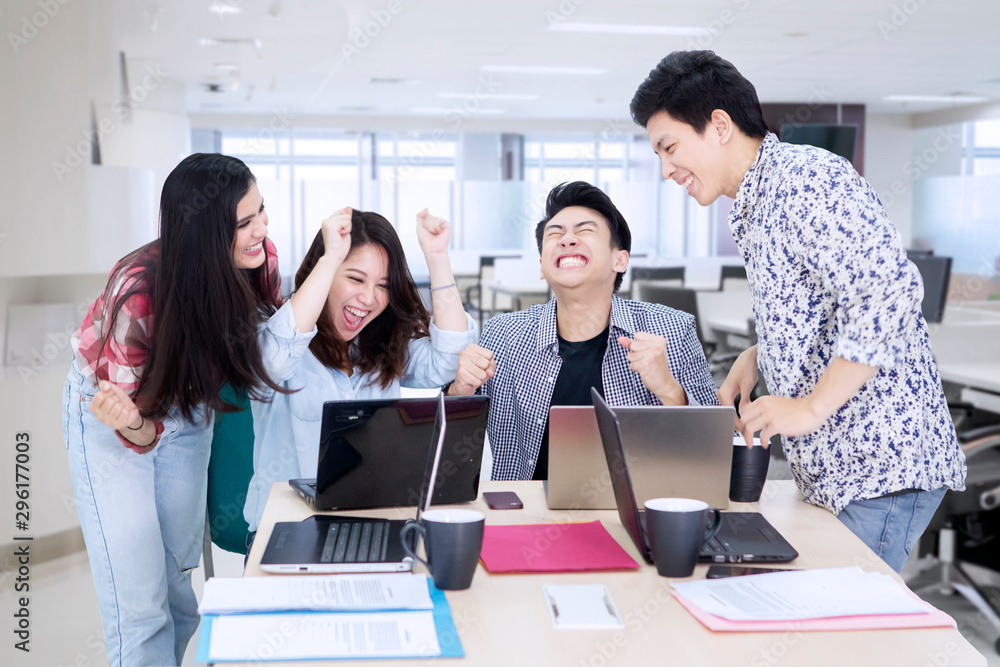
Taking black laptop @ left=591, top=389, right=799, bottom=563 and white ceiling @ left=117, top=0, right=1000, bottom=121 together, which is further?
white ceiling @ left=117, top=0, right=1000, bottom=121

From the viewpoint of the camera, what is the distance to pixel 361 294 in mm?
1953

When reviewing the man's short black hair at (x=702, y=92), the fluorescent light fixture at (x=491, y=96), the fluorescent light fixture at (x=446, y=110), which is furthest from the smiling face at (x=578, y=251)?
the fluorescent light fixture at (x=446, y=110)

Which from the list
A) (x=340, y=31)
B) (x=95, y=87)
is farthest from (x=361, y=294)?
(x=340, y=31)

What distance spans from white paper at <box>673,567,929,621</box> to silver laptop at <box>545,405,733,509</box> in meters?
0.29

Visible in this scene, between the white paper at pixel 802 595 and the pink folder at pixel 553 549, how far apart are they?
148 millimetres

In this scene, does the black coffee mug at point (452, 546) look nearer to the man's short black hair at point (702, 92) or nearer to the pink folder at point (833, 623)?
the pink folder at point (833, 623)

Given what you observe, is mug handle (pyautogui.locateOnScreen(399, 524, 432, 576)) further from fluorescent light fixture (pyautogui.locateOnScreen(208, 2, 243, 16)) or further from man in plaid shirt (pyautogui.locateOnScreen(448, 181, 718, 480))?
fluorescent light fixture (pyautogui.locateOnScreen(208, 2, 243, 16))

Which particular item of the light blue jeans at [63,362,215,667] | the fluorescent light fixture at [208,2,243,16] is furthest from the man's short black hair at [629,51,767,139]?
the fluorescent light fixture at [208,2,243,16]

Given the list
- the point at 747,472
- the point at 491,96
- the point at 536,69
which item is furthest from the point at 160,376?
the point at 491,96

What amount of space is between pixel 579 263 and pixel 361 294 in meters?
0.55

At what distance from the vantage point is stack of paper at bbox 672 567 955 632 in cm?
121

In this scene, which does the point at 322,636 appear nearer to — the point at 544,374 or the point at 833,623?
the point at 833,623

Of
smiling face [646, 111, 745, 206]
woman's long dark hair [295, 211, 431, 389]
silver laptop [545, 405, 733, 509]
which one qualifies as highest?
smiling face [646, 111, 745, 206]

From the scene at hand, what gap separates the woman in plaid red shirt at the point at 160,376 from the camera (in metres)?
1.80
